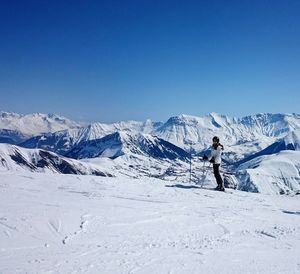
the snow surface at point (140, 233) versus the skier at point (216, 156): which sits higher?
the skier at point (216, 156)

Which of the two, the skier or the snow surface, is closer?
the snow surface

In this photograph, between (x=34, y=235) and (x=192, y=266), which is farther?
(x=34, y=235)

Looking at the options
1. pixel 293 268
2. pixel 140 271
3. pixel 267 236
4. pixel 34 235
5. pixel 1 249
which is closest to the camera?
pixel 140 271

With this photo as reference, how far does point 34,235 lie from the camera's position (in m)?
9.06

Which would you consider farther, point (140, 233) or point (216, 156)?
point (216, 156)

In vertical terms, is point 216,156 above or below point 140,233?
above

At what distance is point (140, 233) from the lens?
970 centimetres

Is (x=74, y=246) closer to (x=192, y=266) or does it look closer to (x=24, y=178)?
(x=192, y=266)

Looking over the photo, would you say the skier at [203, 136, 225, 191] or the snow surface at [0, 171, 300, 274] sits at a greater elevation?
the skier at [203, 136, 225, 191]

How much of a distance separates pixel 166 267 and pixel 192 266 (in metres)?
0.57

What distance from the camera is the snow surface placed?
7316 mm

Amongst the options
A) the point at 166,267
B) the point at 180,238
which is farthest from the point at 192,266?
the point at 180,238

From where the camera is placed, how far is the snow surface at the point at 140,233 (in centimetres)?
732

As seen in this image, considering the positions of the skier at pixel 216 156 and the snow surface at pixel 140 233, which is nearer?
the snow surface at pixel 140 233
